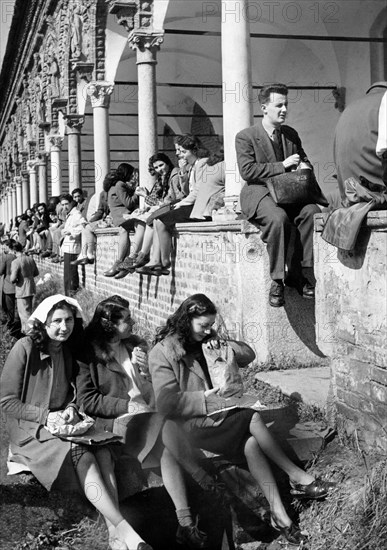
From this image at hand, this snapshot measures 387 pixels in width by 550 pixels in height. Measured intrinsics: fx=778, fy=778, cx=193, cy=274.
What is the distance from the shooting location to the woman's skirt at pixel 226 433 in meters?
4.49

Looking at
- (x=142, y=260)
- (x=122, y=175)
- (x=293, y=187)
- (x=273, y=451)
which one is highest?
(x=122, y=175)

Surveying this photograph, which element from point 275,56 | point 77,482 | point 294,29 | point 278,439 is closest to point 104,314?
point 77,482

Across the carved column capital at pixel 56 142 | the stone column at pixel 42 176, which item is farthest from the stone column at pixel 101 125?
the stone column at pixel 42 176

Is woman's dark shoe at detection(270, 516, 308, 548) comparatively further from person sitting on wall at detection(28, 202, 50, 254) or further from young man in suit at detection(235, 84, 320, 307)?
person sitting on wall at detection(28, 202, 50, 254)

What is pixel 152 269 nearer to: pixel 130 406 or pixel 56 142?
pixel 130 406

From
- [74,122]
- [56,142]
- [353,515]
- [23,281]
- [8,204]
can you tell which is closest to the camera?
[353,515]

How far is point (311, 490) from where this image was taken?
4.40 meters

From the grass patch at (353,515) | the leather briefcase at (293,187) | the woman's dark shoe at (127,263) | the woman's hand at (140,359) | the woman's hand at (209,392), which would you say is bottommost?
the grass patch at (353,515)

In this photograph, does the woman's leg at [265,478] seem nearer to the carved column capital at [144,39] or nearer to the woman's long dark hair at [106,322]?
the woman's long dark hair at [106,322]

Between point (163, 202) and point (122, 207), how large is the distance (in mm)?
1802

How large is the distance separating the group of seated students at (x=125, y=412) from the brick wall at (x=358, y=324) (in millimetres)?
539

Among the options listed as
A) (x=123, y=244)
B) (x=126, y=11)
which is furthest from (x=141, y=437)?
(x=126, y=11)

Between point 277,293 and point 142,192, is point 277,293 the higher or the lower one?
the lower one

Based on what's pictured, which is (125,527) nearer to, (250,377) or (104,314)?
(104,314)
